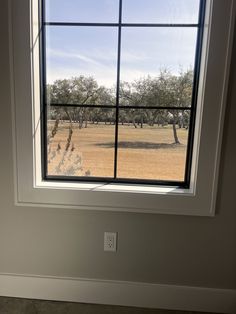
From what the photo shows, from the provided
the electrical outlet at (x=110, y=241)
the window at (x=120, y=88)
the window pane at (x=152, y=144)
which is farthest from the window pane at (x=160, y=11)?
the electrical outlet at (x=110, y=241)

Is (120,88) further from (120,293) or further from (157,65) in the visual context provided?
(120,293)

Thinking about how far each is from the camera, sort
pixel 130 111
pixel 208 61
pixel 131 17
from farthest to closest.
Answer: pixel 130 111
pixel 131 17
pixel 208 61

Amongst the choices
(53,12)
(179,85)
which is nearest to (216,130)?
(179,85)

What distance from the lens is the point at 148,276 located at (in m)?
1.70

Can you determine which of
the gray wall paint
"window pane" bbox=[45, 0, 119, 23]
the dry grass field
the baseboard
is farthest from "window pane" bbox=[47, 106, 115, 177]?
the baseboard

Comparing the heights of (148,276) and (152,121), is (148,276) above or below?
below

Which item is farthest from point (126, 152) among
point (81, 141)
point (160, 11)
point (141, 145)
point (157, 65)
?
point (160, 11)

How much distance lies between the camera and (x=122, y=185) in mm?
1679

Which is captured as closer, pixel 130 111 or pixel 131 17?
pixel 131 17

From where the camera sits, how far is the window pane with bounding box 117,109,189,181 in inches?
64.6

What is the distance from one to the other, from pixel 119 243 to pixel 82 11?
1253mm

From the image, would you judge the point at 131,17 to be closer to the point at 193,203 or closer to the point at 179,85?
the point at 179,85

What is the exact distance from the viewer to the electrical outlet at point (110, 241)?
1662 millimetres

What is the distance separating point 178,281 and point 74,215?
696 millimetres
